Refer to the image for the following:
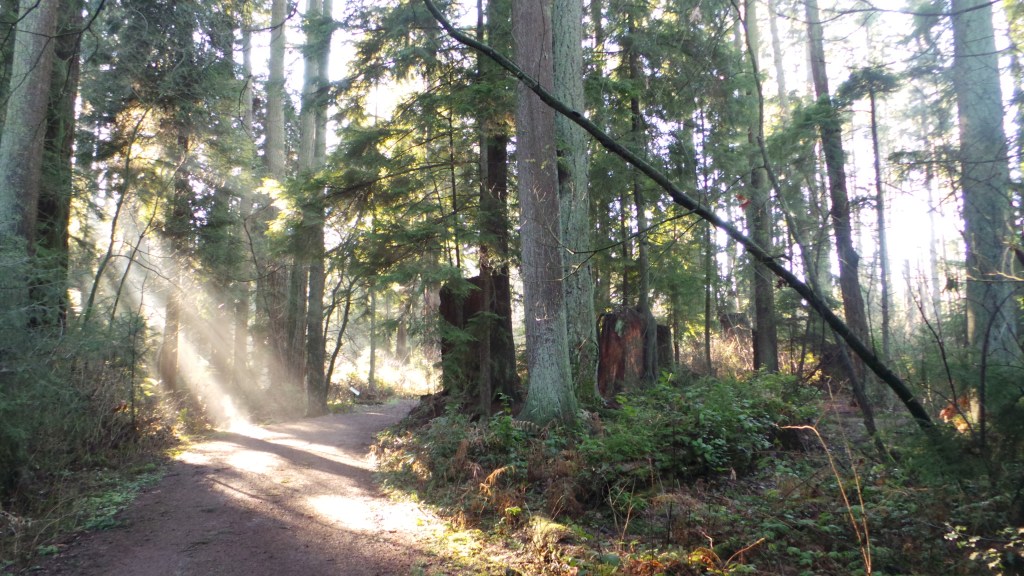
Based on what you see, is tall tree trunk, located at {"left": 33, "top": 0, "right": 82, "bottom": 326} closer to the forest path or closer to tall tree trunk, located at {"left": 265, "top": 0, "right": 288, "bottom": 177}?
the forest path

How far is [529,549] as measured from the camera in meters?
5.30

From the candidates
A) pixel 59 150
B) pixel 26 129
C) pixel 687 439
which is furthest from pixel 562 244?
pixel 59 150

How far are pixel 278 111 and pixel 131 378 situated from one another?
13.4 m

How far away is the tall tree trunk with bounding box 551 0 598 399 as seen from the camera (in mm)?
10227

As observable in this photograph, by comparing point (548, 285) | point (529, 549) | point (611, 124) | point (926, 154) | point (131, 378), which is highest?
point (611, 124)

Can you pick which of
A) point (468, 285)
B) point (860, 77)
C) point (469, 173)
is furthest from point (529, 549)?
point (860, 77)

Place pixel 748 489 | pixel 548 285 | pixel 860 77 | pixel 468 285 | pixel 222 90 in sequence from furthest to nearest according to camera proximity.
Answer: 1. pixel 222 90
2. pixel 860 77
3. pixel 468 285
4. pixel 548 285
5. pixel 748 489

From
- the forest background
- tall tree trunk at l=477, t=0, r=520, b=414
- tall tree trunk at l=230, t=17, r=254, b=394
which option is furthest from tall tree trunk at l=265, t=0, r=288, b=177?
tall tree trunk at l=477, t=0, r=520, b=414

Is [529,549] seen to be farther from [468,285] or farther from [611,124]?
[611,124]

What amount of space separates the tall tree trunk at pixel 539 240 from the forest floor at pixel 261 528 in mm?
2729

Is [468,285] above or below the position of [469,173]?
below

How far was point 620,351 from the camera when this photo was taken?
12422 mm

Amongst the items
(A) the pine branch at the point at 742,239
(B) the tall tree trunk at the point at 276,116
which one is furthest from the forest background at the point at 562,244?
(B) the tall tree trunk at the point at 276,116

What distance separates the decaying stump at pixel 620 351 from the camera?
Result: 484 inches
